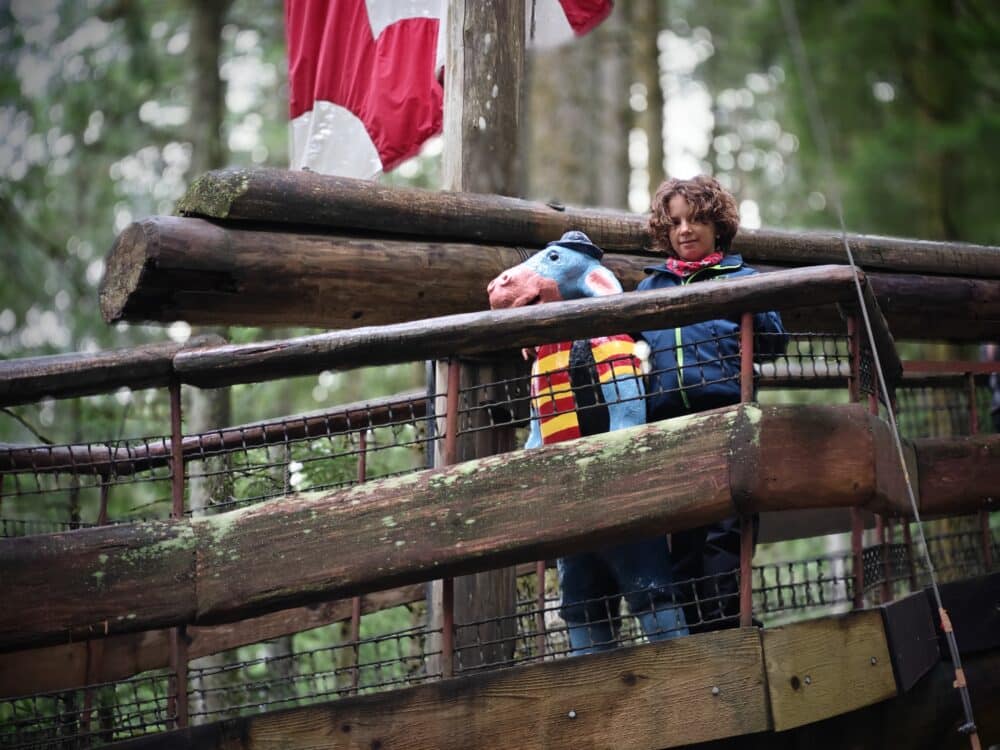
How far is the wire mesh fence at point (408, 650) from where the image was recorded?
3.97 meters

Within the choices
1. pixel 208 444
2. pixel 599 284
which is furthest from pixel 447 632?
pixel 208 444

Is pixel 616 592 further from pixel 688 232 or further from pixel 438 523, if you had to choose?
pixel 688 232

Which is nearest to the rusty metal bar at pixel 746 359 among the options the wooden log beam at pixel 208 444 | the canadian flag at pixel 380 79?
the wooden log beam at pixel 208 444

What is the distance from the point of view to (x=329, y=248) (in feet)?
15.1

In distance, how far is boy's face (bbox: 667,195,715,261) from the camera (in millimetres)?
4277

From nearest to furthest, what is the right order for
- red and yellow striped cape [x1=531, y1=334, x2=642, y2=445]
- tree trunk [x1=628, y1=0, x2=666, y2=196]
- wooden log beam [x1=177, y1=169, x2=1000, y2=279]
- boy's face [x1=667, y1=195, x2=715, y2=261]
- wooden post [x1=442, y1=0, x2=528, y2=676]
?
red and yellow striped cape [x1=531, y1=334, x2=642, y2=445] → boy's face [x1=667, y1=195, x2=715, y2=261] → wooden log beam [x1=177, y1=169, x2=1000, y2=279] → wooden post [x1=442, y1=0, x2=528, y2=676] → tree trunk [x1=628, y1=0, x2=666, y2=196]

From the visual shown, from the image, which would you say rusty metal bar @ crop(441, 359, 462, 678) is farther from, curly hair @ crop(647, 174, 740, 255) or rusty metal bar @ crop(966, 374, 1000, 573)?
rusty metal bar @ crop(966, 374, 1000, 573)

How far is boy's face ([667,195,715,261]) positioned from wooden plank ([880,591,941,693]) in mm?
1404

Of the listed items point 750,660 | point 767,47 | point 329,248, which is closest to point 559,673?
point 750,660

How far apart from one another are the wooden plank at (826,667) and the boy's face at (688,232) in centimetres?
140

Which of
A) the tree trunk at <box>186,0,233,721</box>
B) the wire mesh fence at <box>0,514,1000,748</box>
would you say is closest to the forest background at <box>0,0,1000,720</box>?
the tree trunk at <box>186,0,233,721</box>

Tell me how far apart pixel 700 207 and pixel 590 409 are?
0.88 m

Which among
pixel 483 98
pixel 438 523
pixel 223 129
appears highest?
pixel 223 129

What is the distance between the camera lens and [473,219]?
16.3 ft
